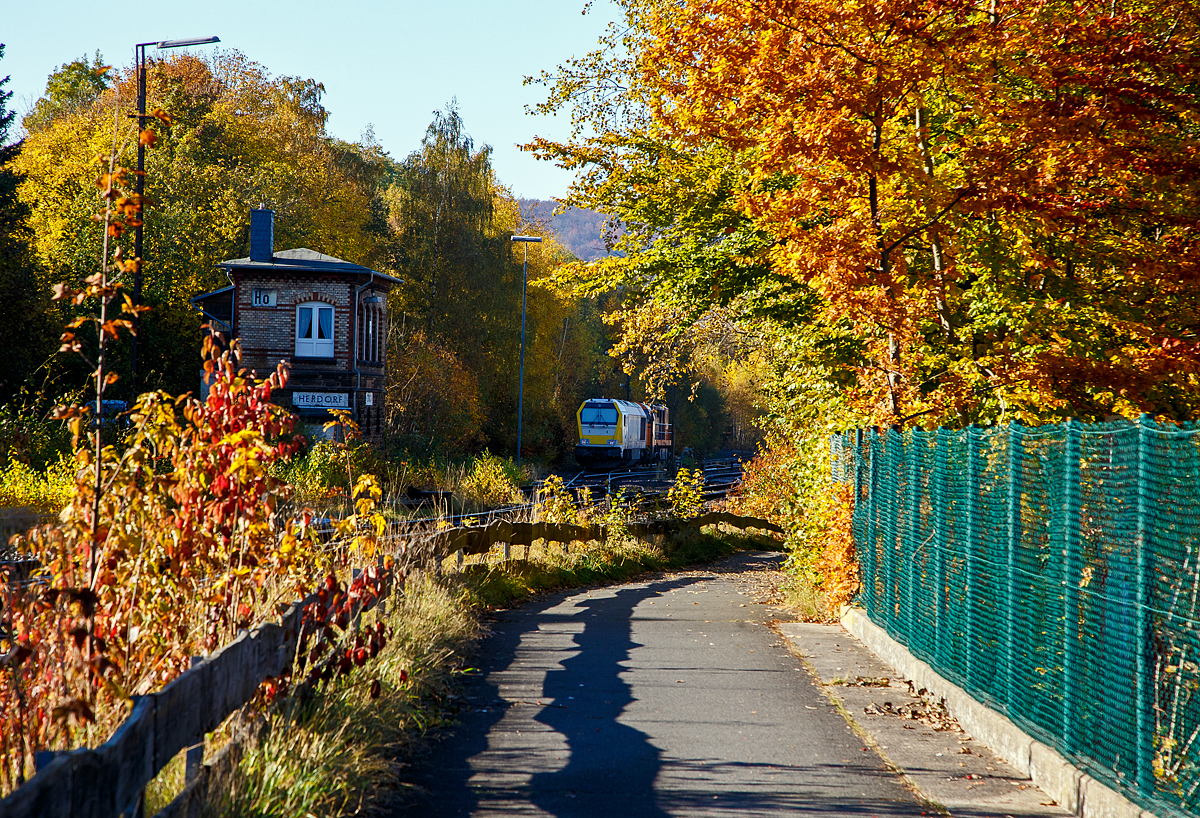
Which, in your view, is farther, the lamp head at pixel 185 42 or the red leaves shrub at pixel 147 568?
the lamp head at pixel 185 42

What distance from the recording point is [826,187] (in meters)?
11.1

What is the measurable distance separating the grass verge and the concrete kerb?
3.64 meters

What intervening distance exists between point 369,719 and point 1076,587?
4.17 metres

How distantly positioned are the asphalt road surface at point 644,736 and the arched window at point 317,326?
27341 millimetres

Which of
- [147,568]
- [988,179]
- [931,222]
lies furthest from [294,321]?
[147,568]

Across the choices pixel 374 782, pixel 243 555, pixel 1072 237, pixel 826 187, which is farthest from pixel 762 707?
pixel 1072 237

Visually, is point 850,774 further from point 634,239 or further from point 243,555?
point 634,239

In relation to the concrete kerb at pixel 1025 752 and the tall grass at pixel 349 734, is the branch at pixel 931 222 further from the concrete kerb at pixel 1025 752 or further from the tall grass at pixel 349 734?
the tall grass at pixel 349 734

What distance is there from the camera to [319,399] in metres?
36.9

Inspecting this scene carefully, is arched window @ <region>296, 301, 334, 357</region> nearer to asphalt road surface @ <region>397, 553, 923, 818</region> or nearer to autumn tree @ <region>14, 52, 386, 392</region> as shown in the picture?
autumn tree @ <region>14, 52, 386, 392</region>

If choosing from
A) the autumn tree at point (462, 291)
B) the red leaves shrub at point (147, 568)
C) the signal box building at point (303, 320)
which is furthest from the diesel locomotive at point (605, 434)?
the red leaves shrub at point (147, 568)

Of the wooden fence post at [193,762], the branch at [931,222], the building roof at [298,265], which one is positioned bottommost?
the wooden fence post at [193,762]

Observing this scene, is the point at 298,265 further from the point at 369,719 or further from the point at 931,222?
the point at 369,719

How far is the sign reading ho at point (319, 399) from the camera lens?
1451 inches
